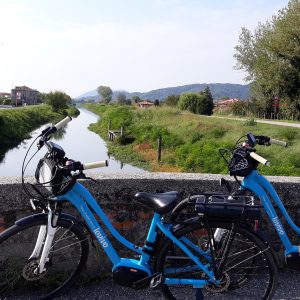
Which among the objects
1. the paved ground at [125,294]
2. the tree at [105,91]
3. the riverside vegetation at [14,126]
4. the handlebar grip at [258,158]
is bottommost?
the riverside vegetation at [14,126]

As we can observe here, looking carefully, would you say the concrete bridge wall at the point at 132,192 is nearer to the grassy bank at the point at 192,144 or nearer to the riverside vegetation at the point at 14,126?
the grassy bank at the point at 192,144

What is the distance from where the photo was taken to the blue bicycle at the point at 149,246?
8.29 ft

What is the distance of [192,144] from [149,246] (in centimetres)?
1957

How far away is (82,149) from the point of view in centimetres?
3014

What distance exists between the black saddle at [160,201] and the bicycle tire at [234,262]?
19cm

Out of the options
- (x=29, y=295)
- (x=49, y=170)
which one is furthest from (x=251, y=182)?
(x=29, y=295)

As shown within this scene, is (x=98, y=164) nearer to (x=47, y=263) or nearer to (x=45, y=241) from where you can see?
(x=45, y=241)

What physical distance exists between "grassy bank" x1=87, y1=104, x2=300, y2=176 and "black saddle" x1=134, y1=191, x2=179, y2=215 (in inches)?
455

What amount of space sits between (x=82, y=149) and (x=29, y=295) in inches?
1089

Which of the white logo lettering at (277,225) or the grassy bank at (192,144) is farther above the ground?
the white logo lettering at (277,225)

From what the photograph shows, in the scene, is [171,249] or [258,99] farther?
[258,99]

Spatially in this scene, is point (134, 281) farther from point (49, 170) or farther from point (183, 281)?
point (49, 170)

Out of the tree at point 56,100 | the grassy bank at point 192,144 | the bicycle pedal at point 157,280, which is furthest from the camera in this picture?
the tree at point 56,100

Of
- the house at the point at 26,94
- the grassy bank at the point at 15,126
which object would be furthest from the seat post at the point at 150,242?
the house at the point at 26,94
